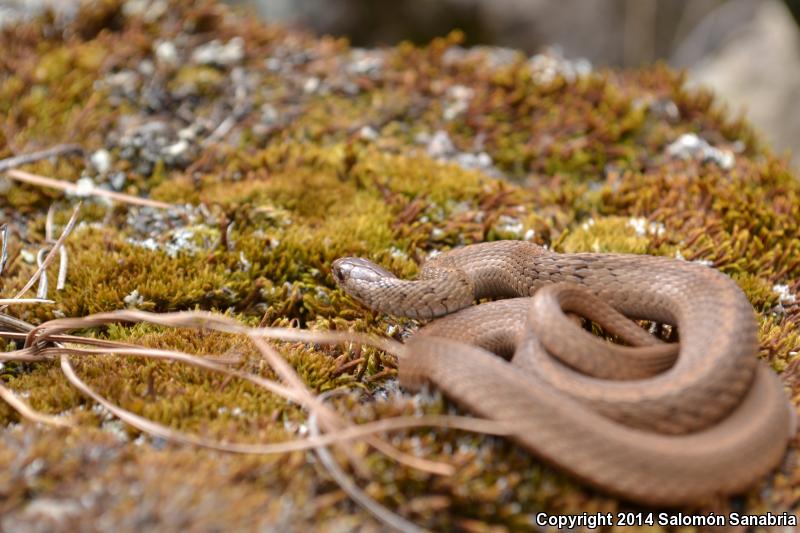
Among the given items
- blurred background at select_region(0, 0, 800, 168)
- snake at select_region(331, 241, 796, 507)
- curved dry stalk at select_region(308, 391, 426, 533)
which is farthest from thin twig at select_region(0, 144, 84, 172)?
blurred background at select_region(0, 0, 800, 168)

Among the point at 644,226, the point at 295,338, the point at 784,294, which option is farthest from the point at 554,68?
the point at 295,338

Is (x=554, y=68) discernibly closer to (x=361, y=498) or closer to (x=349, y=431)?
(x=349, y=431)

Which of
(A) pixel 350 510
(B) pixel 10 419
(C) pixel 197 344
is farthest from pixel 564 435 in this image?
(B) pixel 10 419

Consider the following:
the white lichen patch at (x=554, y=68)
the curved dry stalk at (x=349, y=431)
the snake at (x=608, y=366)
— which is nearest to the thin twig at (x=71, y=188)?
the snake at (x=608, y=366)

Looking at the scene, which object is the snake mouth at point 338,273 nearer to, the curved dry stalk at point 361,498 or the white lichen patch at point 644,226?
the curved dry stalk at point 361,498

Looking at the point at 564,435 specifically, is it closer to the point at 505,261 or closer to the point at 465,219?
the point at 505,261
